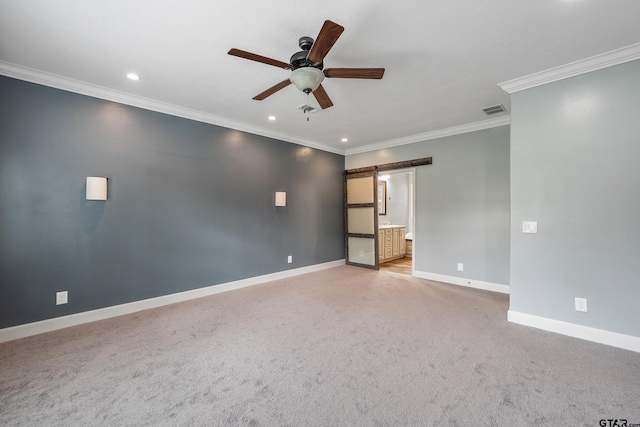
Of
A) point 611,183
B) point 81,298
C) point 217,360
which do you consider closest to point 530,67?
point 611,183

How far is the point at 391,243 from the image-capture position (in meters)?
6.91

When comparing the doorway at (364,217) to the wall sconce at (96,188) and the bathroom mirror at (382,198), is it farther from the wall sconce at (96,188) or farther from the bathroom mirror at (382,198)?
the wall sconce at (96,188)

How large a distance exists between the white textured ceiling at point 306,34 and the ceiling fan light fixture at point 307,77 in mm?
358

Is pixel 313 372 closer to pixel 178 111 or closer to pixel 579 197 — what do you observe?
pixel 579 197

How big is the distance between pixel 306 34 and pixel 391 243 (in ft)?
18.4

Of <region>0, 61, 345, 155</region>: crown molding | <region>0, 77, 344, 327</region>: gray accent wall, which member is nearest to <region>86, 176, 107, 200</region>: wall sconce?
<region>0, 77, 344, 327</region>: gray accent wall

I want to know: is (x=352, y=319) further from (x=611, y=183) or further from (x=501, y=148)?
(x=501, y=148)

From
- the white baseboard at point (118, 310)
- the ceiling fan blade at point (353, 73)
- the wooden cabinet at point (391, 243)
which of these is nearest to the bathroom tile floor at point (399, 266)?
the wooden cabinet at point (391, 243)

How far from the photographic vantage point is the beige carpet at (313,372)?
1.67 m

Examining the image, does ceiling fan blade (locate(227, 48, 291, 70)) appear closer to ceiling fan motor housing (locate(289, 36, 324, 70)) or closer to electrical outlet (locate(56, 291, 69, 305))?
ceiling fan motor housing (locate(289, 36, 324, 70))

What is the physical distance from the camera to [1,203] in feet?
8.64

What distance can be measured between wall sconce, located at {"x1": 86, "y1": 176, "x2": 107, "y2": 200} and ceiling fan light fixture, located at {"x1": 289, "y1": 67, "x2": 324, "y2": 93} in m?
2.59

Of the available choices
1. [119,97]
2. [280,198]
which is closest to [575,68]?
[280,198]

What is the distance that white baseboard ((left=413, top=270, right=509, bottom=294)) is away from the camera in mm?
4182
